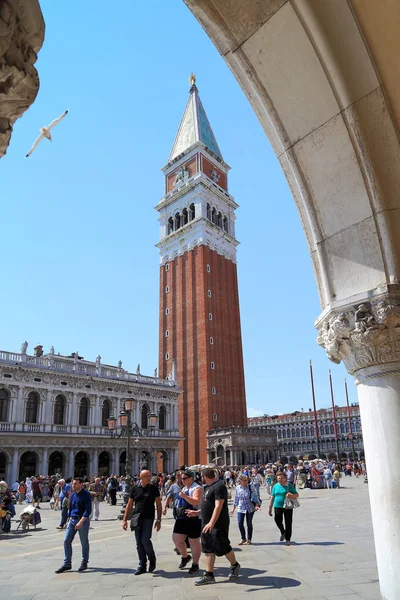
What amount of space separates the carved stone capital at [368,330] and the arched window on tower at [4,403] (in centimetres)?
3302

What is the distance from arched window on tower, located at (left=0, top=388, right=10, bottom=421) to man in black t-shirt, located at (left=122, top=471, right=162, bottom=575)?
28.5 meters

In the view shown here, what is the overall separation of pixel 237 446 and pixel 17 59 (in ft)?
147

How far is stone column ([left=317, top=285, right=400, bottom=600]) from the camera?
2816 millimetres

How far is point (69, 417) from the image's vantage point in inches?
1404

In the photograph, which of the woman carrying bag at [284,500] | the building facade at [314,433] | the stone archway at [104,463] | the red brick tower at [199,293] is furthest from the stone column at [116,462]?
the building facade at [314,433]

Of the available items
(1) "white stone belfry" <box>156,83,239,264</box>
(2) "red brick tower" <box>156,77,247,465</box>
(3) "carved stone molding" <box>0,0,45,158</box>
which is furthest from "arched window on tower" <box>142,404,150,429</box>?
(3) "carved stone molding" <box>0,0,45,158</box>

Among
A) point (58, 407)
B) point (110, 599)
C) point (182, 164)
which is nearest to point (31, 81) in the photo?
point (110, 599)

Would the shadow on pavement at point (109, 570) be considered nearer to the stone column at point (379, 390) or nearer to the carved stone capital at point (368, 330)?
the stone column at point (379, 390)

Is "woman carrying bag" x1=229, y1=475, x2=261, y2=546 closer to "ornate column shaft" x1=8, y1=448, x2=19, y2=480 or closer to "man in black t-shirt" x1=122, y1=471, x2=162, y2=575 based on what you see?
"man in black t-shirt" x1=122, y1=471, x2=162, y2=575

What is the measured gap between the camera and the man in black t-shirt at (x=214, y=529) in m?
5.60

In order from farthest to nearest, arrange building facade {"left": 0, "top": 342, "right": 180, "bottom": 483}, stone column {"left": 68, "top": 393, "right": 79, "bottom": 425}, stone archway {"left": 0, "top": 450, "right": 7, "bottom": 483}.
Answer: stone column {"left": 68, "top": 393, "right": 79, "bottom": 425}
building facade {"left": 0, "top": 342, "right": 180, "bottom": 483}
stone archway {"left": 0, "top": 450, "right": 7, "bottom": 483}

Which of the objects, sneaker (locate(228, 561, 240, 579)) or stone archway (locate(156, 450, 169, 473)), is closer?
sneaker (locate(228, 561, 240, 579))

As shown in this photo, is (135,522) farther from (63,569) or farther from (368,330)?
(368,330)

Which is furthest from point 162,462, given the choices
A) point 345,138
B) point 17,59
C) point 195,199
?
point 17,59
